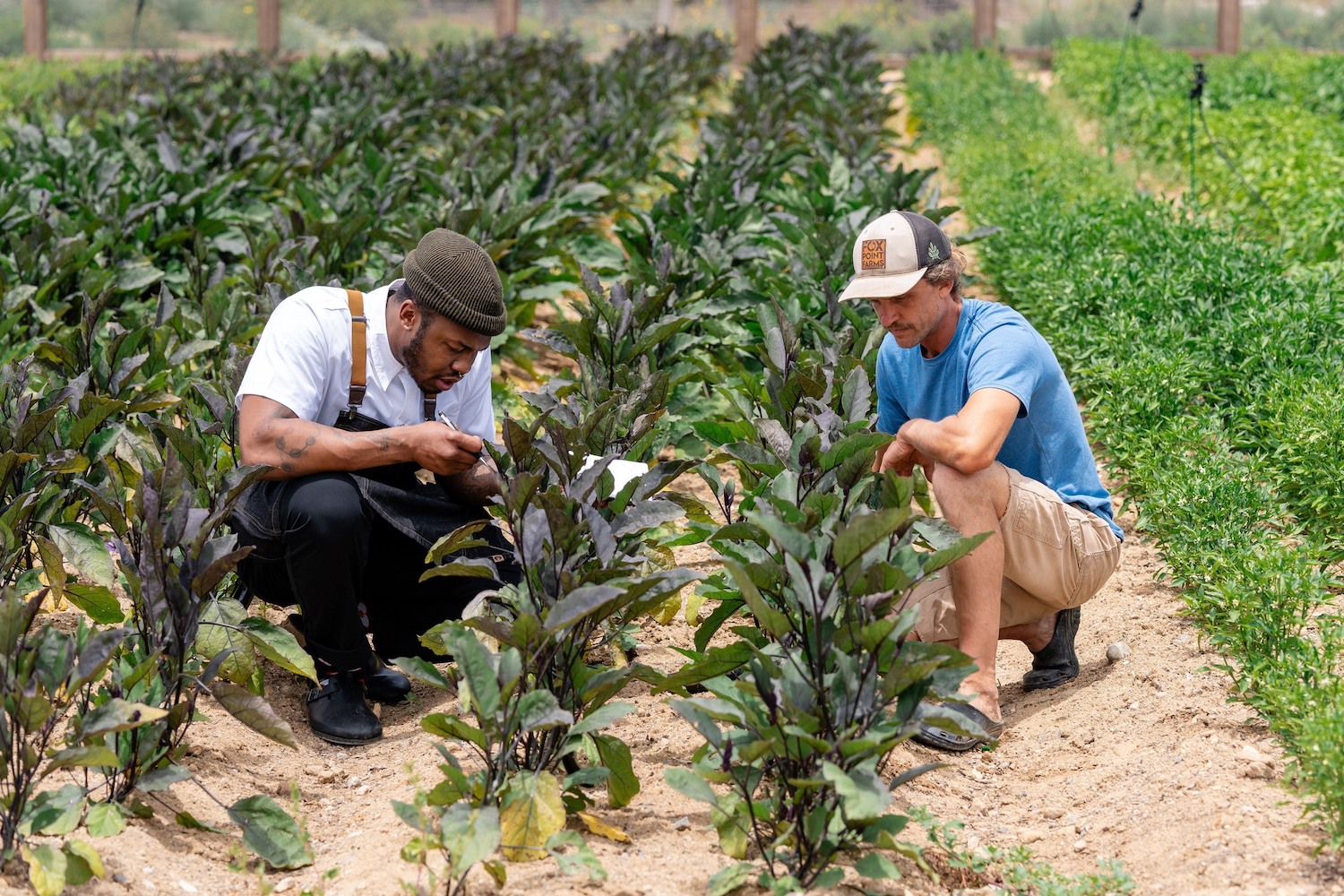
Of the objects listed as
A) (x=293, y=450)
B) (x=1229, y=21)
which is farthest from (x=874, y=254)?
(x=1229, y=21)

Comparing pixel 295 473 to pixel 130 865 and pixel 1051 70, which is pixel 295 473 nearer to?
pixel 130 865

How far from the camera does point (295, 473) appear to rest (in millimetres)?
3770

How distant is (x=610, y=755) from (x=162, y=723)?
3.15 ft

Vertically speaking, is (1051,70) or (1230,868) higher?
(1051,70)

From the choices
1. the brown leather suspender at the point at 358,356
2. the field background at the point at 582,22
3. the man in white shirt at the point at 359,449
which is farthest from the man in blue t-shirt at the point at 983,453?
the field background at the point at 582,22

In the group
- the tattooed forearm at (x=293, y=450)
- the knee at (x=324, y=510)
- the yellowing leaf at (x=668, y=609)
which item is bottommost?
the yellowing leaf at (x=668, y=609)

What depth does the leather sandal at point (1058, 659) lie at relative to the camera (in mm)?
4145

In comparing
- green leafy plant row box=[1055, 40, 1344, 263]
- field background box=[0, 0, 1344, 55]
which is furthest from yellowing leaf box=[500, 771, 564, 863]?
field background box=[0, 0, 1344, 55]

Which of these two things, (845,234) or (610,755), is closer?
(610,755)

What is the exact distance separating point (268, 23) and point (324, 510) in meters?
16.8

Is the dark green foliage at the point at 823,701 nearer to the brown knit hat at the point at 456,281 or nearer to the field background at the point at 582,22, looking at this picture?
the brown knit hat at the point at 456,281

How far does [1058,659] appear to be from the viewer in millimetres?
4156

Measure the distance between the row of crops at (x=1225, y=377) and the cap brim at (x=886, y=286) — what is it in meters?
1.21

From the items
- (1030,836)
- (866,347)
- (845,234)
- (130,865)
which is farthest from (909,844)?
(845,234)
